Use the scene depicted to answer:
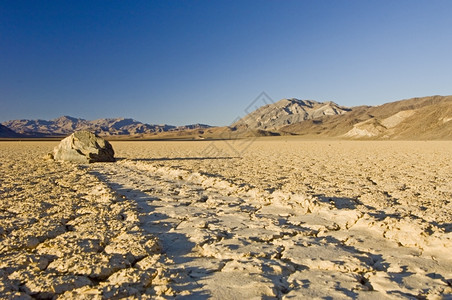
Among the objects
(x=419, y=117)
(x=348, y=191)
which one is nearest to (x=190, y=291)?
(x=348, y=191)

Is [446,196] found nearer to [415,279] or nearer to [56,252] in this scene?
[415,279]

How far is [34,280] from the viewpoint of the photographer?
6.88 feet

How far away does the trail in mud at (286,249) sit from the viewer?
2.05 meters

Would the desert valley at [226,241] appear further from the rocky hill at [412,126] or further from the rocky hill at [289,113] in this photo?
the rocky hill at [289,113]

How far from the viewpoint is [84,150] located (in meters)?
10.9

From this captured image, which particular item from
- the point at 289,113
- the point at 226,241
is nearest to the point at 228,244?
the point at 226,241

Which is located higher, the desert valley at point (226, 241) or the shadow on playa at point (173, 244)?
the desert valley at point (226, 241)

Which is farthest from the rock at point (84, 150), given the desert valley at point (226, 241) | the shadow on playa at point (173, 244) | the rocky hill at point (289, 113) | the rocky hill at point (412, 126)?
the rocky hill at point (289, 113)

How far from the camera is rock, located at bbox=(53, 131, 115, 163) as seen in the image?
10695 millimetres

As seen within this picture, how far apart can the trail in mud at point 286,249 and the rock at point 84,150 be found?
6919mm

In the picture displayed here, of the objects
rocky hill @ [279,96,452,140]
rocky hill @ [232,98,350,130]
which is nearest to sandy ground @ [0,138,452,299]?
rocky hill @ [279,96,452,140]

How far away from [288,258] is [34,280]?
191 cm

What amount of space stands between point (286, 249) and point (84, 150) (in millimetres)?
9968

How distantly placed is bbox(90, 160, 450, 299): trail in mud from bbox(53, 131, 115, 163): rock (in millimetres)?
6919
